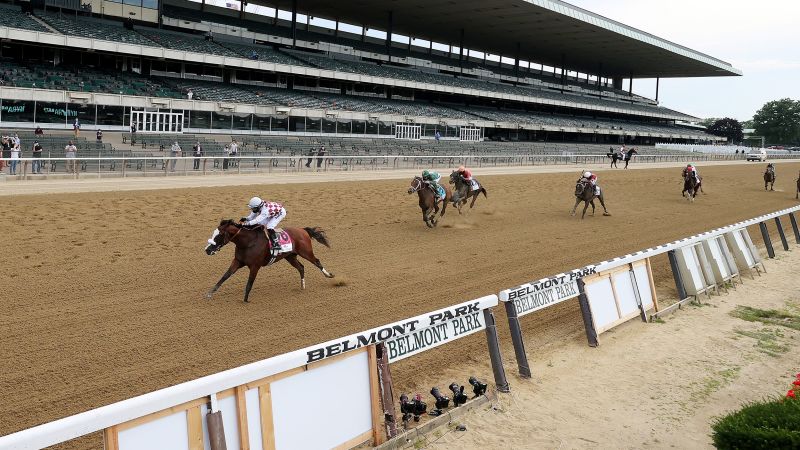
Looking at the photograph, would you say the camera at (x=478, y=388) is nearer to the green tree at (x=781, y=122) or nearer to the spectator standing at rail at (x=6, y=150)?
the spectator standing at rail at (x=6, y=150)

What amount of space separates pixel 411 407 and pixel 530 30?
61.6 meters

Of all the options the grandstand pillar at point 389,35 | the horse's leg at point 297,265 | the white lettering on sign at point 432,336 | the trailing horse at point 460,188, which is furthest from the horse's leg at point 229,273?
the grandstand pillar at point 389,35

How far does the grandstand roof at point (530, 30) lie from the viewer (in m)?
52.1

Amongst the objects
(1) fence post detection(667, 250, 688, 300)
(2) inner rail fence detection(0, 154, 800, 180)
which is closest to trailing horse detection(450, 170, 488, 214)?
(1) fence post detection(667, 250, 688, 300)

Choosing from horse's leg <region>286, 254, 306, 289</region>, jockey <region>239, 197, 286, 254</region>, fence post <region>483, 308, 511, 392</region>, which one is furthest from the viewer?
horse's leg <region>286, 254, 306, 289</region>

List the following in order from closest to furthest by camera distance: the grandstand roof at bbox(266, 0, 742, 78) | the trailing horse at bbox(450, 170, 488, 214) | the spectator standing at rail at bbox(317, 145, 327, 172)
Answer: the trailing horse at bbox(450, 170, 488, 214) → the spectator standing at rail at bbox(317, 145, 327, 172) → the grandstand roof at bbox(266, 0, 742, 78)

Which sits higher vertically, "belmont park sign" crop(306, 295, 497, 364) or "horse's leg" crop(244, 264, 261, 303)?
"belmont park sign" crop(306, 295, 497, 364)

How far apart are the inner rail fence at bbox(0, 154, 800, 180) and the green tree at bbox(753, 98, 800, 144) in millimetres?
118394

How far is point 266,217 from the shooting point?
8.72 metres

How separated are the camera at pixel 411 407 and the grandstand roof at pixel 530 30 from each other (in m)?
48.9

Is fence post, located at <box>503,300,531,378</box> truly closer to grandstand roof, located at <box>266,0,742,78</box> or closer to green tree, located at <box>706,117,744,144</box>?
grandstand roof, located at <box>266,0,742,78</box>

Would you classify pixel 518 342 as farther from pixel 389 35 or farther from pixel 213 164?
pixel 389 35

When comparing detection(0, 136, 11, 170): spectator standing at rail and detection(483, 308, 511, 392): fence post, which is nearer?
detection(483, 308, 511, 392): fence post

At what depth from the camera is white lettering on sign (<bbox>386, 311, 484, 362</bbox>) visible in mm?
5164
